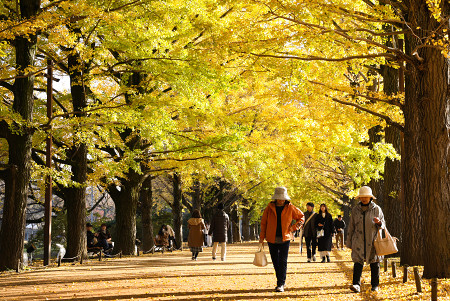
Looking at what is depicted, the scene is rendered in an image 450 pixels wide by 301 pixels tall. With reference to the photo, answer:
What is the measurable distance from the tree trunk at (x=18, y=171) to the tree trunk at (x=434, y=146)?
1003 centimetres

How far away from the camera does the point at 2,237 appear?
51.1 feet

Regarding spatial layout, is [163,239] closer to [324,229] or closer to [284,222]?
[324,229]

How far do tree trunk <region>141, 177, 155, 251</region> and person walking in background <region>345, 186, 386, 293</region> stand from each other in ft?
62.1

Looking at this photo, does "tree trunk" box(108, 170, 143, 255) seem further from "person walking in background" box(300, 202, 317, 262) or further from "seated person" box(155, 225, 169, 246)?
"person walking in background" box(300, 202, 317, 262)

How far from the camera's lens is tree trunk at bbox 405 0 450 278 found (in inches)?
405

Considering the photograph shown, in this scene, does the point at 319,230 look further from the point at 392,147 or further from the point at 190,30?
the point at 190,30

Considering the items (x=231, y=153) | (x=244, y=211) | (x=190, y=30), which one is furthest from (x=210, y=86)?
(x=244, y=211)

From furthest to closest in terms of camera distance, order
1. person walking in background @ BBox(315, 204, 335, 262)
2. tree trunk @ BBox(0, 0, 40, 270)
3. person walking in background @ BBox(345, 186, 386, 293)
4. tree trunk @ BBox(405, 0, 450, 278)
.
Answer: person walking in background @ BBox(315, 204, 335, 262) < tree trunk @ BBox(0, 0, 40, 270) < tree trunk @ BBox(405, 0, 450, 278) < person walking in background @ BBox(345, 186, 386, 293)

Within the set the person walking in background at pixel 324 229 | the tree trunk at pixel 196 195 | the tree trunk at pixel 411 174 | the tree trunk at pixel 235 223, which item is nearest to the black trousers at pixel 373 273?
the tree trunk at pixel 411 174

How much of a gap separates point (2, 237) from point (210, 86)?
283 inches

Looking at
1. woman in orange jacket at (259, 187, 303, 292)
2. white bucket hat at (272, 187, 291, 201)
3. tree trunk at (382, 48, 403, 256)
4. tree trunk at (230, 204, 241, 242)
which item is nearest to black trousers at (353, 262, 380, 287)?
woman in orange jacket at (259, 187, 303, 292)

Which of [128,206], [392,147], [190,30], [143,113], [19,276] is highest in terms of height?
[190,30]

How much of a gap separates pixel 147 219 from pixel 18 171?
43.5 feet

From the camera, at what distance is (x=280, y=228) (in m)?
9.55
